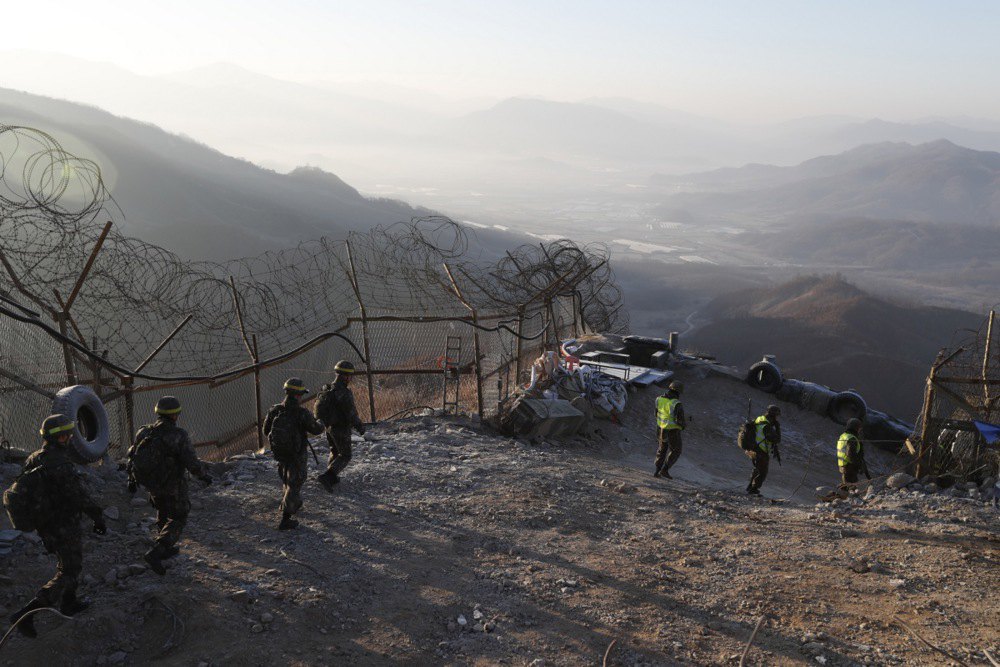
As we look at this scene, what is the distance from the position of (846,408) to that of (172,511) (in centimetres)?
1290

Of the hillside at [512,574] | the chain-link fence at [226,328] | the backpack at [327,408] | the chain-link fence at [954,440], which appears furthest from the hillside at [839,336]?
the backpack at [327,408]

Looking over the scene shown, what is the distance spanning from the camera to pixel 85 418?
6609 millimetres

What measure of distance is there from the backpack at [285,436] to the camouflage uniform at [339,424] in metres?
0.79

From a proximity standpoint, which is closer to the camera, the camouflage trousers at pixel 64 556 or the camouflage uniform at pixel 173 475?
the camouflage trousers at pixel 64 556

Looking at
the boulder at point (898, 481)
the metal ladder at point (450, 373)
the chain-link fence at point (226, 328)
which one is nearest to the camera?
the chain-link fence at point (226, 328)

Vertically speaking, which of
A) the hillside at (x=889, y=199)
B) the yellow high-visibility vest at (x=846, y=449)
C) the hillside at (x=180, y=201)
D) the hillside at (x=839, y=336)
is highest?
the hillside at (x=889, y=199)

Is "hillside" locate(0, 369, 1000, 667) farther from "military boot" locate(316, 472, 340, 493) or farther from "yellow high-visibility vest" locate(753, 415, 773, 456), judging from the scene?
"yellow high-visibility vest" locate(753, 415, 773, 456)

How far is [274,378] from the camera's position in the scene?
1062cm

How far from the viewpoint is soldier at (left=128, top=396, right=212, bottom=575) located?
5.28 m

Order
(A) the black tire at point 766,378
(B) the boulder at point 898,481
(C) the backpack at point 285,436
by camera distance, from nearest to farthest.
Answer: (C) the backpack at point 285,436 → (B) the boulder at point 898,481 → (A) the black tire at point 766,378

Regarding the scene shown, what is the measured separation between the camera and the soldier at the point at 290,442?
608cm

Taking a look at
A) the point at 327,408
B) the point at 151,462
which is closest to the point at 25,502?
the point at 151,462

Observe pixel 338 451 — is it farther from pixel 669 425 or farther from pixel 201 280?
pixel 669 425

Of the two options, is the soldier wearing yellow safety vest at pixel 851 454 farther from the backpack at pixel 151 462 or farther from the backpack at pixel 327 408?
the backpack at pixel 151 462
